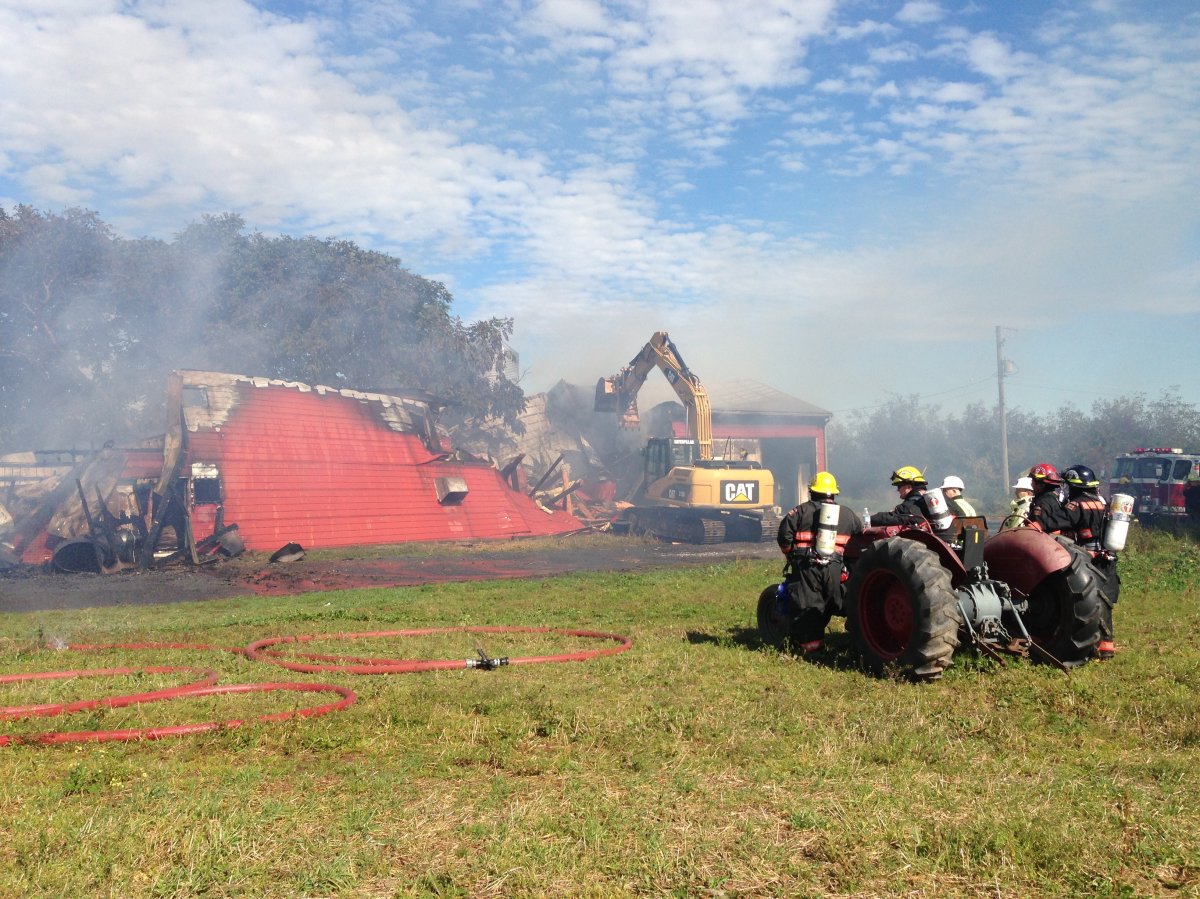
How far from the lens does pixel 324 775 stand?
5062 millimetres

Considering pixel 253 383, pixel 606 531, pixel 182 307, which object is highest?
pixel 182 307

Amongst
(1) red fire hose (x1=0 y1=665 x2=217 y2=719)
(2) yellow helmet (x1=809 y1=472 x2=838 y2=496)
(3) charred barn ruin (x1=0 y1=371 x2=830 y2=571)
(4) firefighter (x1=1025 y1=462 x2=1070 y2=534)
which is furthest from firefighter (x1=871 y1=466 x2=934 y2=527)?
(3) charred barn ruin (x1=0 y1=371 x2=830 y2=571)

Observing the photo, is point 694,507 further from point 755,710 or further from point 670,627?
point 755,710

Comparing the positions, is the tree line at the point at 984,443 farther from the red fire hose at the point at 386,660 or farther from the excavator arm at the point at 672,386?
the red fire hose at the point at 386,660

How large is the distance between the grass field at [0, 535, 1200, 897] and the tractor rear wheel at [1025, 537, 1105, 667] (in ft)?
1.19

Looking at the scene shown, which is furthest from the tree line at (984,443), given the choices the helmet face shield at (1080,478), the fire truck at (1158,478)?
the helmet face shield at (1080,478)

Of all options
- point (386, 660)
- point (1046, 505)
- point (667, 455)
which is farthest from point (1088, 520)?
point (667, 455)

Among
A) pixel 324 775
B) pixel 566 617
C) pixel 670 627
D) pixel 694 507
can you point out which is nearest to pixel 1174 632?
pixel 670 627

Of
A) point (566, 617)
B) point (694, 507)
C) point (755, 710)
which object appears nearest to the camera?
point (755, 710)

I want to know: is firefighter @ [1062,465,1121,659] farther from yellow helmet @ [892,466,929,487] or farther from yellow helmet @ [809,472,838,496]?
yellow helmet @ [809,472,838,496]

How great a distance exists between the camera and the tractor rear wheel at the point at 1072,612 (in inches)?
307

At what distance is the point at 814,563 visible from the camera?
8.88 meters

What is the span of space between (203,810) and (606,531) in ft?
88.4

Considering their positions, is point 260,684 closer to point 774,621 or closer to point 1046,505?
point 774,621
